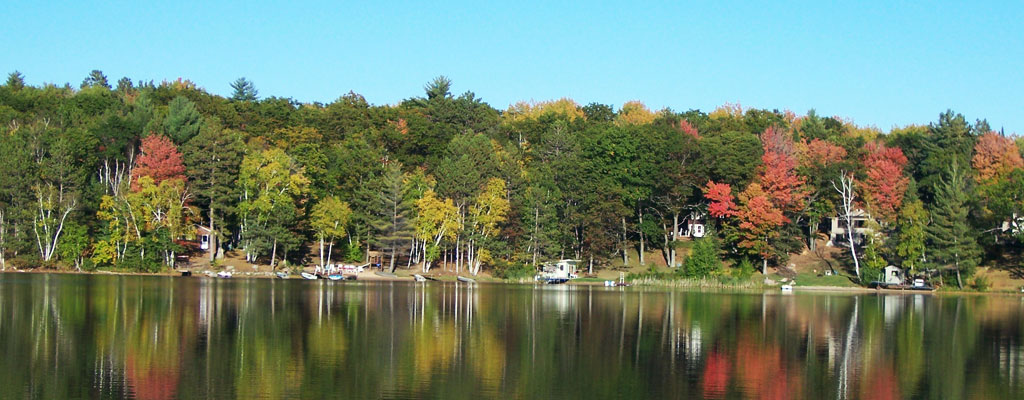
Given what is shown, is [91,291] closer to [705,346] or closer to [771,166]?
[705,346]

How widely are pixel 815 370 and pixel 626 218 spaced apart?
198ft

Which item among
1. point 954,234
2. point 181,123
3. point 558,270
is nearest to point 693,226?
point 558,270

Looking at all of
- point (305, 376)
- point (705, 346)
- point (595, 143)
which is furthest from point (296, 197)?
point (305, 376)

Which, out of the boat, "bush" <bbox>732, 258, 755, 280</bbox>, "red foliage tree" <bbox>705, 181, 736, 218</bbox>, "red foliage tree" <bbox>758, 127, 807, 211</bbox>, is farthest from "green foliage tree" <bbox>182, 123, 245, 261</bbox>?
"red foliage tree" <bbox>758, 127, 807, 211</bbox>

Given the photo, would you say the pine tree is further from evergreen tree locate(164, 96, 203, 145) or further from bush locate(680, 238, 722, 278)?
evergreen tree locate(164, 96, 203, 145)

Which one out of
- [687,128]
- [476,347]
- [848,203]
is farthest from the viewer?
[687,128]

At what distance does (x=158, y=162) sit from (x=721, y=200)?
44.6 m

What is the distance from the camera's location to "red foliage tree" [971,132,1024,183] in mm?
91000

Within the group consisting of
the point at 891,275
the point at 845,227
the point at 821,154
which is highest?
the point at 821,154

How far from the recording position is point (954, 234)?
258 ft

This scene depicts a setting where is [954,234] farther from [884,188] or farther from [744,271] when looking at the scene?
[744,271]

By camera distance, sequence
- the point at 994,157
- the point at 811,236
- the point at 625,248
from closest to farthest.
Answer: the point at 625,248 < the point at 994,157 < the point at 811,236

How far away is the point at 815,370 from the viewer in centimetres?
3472

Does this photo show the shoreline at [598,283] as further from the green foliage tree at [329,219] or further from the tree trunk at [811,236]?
the tree trunk at [811,236]
